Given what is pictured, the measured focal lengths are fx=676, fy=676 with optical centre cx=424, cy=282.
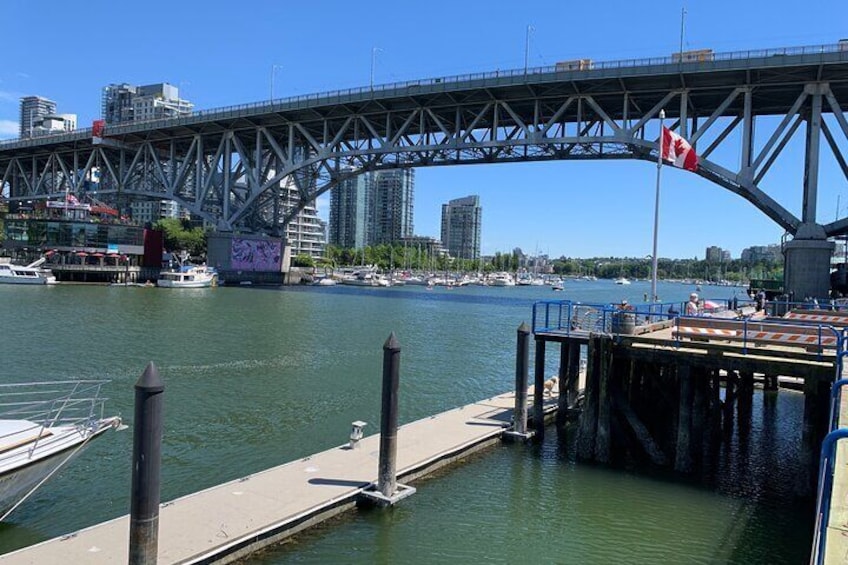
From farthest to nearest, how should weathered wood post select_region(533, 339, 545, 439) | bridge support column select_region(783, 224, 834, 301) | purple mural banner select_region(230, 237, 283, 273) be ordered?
purple mural banner select_region(230, 237, 283, 273)
bridge support column select_region(783, 224, 834, 301)
weathered wood post select_region(533, 339, 545, 439)

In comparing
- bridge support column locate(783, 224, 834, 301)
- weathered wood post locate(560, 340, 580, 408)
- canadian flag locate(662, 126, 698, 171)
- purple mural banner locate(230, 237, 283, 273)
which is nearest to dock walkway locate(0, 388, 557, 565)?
weathered wood post locate(560, 340, 580, 408)

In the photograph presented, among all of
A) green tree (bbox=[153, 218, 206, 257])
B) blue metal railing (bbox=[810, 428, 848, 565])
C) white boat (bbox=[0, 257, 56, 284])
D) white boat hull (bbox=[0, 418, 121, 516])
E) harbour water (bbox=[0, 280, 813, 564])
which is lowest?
harbour water (bbox=[0, 280, 813, 564])

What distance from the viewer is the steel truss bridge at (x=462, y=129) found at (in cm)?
5784

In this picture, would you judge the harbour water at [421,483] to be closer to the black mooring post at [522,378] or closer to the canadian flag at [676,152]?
the black mooring post at [522,378]

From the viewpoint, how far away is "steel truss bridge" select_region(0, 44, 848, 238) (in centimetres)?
5784

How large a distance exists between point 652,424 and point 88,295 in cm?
6795

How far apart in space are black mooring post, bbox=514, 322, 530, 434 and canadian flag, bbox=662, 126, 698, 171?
35.5 ft

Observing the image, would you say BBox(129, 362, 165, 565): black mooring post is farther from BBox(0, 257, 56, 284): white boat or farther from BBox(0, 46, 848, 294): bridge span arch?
BBox(0, 257, 56, 284): white boat

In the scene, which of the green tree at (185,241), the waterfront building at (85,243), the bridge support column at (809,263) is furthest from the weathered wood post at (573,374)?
the green tree at (185,241)

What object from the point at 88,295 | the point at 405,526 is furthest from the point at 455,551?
the point at 88,295

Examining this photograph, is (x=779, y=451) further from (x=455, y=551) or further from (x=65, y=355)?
(x=65, y=355)

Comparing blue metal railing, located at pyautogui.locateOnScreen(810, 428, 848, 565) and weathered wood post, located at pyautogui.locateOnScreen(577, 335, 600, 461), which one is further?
weathered wood post, located at pyautogui.locateOnScreen(577, 335, 600, 461)

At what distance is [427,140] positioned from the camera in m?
84.2

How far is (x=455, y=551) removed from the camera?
42.0 feet
